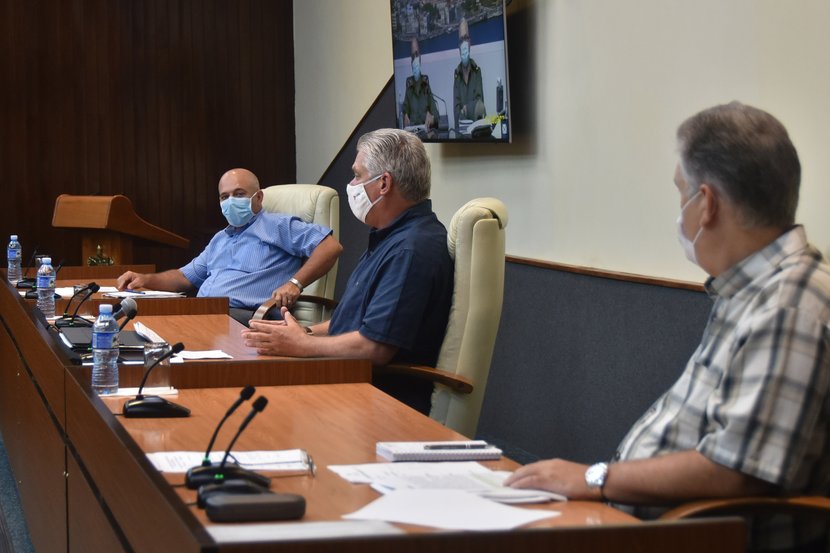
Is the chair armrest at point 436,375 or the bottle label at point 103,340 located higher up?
the bottle label at point 103,340

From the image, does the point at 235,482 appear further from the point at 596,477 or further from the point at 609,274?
the point at 609,274

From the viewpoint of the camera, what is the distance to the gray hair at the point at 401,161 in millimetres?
3322

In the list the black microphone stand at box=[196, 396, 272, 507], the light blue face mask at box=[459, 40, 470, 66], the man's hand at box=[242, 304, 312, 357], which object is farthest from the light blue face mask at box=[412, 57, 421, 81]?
the black microphone stand at box=[196, 396, 272, 507]

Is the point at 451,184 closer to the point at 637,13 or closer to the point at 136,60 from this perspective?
the point at 637,13

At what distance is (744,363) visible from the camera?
1.68 metres

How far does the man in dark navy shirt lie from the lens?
309 cm

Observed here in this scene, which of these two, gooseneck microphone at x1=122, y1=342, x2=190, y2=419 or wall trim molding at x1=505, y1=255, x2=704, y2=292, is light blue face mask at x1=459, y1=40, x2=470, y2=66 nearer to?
wall trim molding at x1=505, y1=255, x2=704, y2=292

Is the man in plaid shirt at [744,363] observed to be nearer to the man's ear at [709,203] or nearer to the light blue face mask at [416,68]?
the man's ear at [709,203]

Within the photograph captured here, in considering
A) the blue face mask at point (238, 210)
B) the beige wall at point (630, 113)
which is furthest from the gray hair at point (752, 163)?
the blue face mask at point (238, 210)

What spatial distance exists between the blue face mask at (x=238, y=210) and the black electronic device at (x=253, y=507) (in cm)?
363

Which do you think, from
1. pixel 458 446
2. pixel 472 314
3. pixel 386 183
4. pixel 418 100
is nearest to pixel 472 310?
pixel 472 314

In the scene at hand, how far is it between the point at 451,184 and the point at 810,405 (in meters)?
3.78

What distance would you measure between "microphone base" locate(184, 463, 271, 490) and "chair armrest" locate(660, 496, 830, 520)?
63cm

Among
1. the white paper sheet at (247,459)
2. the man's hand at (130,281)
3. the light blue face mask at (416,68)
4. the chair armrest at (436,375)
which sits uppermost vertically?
the light blue face mask at (416,68)
